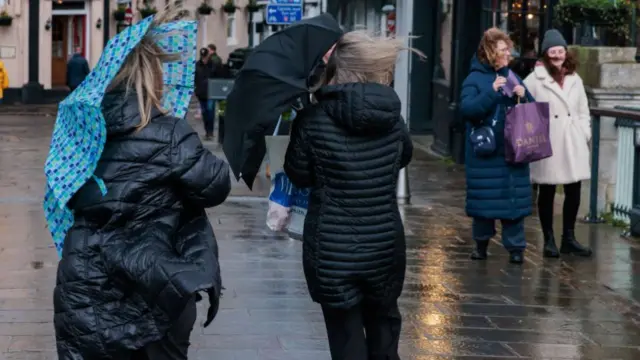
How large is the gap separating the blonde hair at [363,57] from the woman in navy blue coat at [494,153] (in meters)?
4.09

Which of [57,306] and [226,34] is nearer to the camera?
[57,306]

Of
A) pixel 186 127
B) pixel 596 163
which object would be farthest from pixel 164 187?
pixel 596 163

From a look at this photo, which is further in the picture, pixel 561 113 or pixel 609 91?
pixel 609 91

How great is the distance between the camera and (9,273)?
375 inches

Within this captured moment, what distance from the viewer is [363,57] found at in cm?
557

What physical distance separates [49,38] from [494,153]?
2879cm

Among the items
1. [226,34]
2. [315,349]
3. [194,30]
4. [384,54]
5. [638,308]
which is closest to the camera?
[194,30]

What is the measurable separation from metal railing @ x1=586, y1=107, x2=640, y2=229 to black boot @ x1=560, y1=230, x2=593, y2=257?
1333mm

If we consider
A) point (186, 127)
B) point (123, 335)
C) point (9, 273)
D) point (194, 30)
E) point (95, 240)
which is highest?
point (194, 30)


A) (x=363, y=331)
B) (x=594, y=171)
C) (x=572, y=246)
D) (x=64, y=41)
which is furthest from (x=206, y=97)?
(x=363, y=331)

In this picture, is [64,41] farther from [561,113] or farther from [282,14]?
[561,113]

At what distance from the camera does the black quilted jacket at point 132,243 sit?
4648 mm

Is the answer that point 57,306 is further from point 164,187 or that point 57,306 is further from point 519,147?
point 519,147

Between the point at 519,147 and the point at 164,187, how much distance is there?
206 inches
